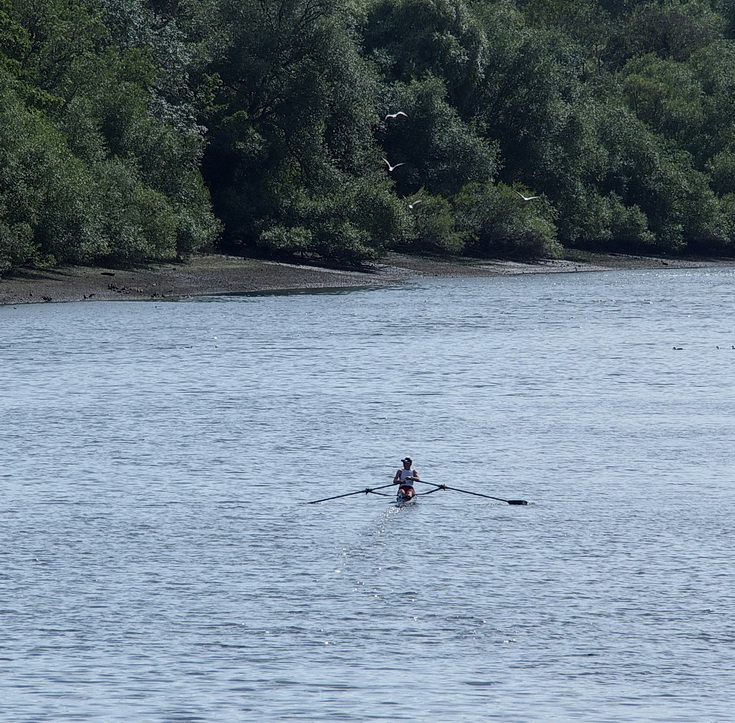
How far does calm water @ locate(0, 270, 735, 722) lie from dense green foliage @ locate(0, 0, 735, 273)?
94.6 feet

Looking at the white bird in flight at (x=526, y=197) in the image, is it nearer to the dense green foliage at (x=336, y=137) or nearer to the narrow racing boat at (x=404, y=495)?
the dense green foliage at (x=336, y=137)

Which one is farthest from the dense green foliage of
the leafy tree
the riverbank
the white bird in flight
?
the riverbank

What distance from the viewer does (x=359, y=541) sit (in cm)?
2775

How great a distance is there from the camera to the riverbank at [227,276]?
7662cm

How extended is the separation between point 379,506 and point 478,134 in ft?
292

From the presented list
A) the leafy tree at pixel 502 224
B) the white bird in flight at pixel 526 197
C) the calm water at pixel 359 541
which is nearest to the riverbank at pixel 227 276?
the leafy tree at pixel 502 224

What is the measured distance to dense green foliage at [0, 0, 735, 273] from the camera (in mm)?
82875

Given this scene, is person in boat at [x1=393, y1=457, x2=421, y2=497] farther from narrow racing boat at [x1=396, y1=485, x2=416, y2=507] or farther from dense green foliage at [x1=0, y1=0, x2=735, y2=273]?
dense green foliage at [x1=0, y1=0, x2=735, y2=273]

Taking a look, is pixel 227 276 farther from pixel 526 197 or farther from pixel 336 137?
pixel 526 197

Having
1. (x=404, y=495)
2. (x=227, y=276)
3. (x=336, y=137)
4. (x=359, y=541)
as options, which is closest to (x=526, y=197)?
(x=336, y=137)

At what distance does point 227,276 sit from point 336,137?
17.0m

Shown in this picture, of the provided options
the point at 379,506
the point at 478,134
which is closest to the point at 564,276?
the point at 478,134

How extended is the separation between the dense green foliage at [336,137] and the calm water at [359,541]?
28819mm

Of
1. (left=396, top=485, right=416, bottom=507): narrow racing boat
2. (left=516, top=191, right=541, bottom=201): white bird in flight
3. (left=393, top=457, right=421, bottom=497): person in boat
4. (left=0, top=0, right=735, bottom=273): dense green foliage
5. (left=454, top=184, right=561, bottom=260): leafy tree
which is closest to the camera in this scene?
(left=393, top=457, right=421, bottom=497): person in boat
